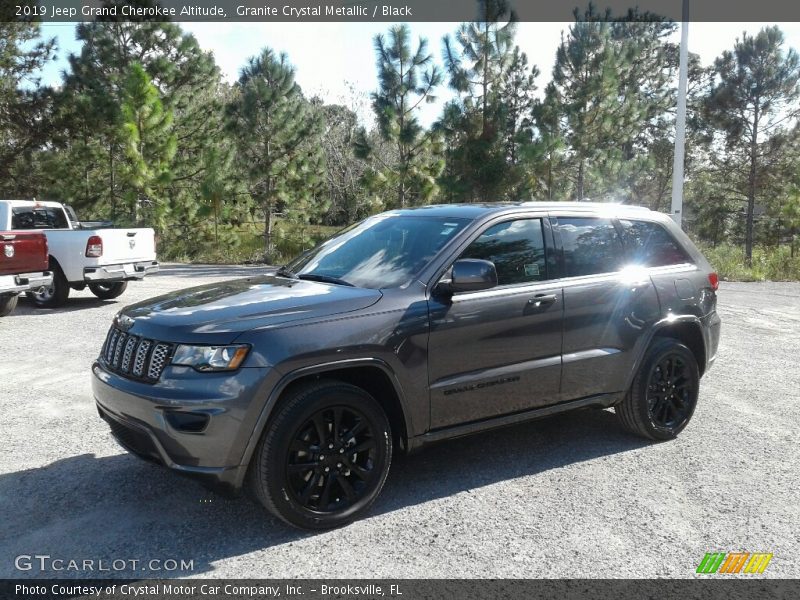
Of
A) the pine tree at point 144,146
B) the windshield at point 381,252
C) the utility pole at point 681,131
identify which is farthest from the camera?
the pine tree at point 144,146

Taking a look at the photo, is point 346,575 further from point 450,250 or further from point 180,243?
point 180,243

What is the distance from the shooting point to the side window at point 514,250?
4.52m

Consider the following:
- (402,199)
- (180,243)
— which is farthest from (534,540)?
(180,243)

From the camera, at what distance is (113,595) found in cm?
316

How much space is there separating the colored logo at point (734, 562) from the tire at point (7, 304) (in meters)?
10.5

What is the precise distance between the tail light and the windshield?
757 cm

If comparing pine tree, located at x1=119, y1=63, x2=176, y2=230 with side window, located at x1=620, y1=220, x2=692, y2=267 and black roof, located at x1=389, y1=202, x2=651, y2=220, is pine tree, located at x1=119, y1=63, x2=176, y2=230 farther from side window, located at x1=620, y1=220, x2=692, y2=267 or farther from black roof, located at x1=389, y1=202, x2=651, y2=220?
side window, located at x1=620, y1=220, x2=692, y2=267

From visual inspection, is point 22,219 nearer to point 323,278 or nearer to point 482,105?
point 323,278

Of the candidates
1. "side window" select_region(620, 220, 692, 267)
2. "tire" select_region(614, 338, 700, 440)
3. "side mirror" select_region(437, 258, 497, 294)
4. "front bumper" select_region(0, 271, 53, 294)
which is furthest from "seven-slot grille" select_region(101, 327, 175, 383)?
"front bumper" select_region(0, 271, 53, 294)

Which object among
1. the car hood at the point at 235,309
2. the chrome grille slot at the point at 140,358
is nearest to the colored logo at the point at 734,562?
the car hood at the point at 235,309

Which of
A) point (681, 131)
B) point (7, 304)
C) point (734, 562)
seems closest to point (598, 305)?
point (734, 562)

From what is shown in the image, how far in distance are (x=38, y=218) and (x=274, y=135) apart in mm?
12617

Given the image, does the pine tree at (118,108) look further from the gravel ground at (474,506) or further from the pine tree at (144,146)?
the gravel ground at (474,506)

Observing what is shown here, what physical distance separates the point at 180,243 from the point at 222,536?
78.4 ft
